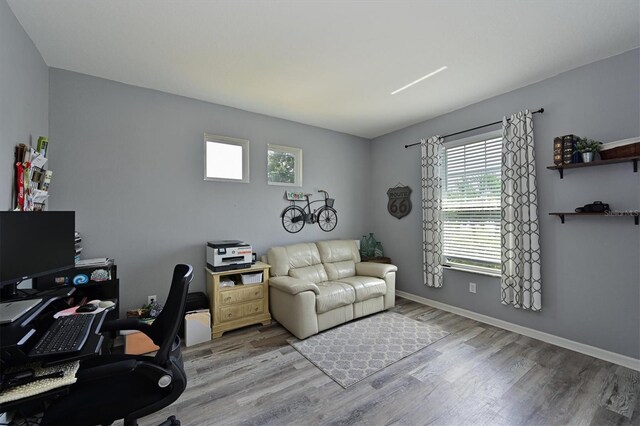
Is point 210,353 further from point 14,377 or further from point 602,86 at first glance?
point 602,86

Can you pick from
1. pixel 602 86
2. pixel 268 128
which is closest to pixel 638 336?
pixel 602 86

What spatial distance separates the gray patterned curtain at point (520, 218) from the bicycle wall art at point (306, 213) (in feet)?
8.16

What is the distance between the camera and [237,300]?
313cm

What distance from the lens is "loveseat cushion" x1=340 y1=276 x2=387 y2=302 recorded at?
3.39 m

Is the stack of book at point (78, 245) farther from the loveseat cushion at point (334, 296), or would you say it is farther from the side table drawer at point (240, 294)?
the loveseat cushion at point (334, 296)

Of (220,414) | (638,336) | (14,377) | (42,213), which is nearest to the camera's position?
(14,377)

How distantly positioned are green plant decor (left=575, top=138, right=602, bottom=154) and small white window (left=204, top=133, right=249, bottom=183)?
377 centimetres

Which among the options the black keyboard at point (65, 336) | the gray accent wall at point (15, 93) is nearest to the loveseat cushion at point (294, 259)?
the black keyboard at point (65, 336)

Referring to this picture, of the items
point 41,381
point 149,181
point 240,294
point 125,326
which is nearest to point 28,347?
point 41,381

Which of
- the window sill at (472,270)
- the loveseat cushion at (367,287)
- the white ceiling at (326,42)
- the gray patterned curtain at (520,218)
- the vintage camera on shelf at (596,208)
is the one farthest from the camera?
the loveseat cushion at (367,287)

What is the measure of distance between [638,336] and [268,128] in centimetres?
462

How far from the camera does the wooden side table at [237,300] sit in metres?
3.00

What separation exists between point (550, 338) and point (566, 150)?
78.6 inches

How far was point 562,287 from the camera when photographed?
276 cm
